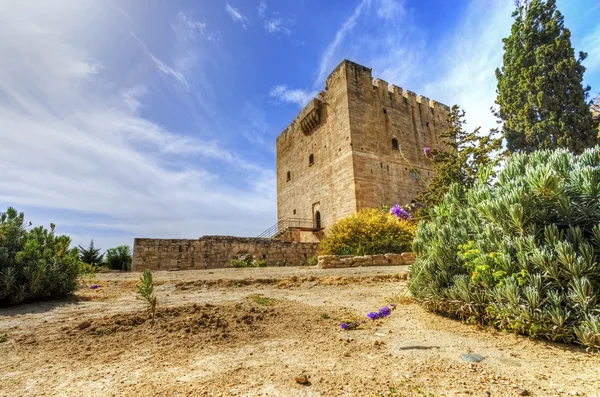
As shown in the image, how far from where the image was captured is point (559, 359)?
1.80 m

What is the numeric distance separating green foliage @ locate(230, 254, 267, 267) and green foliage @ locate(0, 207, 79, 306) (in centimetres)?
697

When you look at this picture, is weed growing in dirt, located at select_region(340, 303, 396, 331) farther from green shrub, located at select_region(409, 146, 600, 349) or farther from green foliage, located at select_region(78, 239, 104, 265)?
green foliage, located at select_region(78, 239, 104, 265)

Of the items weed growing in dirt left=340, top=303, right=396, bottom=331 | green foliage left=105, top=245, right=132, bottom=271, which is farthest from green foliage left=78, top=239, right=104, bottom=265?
weed growing in dirt left=340, top=303, right=396, bottom=331

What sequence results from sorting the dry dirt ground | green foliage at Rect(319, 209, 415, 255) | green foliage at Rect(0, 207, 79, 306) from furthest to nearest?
green foliage at Rect(319, 209, 415, 255), green foliage at Rect(0, 207, 79, 306), the dry dirt ground

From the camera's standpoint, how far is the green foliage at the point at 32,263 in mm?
3674

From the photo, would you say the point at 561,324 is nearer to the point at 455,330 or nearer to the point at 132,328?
the point at 455,330

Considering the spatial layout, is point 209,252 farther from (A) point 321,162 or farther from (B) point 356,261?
(A) point 321,162

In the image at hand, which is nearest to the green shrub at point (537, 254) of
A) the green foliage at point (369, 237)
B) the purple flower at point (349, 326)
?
the purple flower at point (349, 326)

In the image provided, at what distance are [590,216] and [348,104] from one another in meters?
15.2

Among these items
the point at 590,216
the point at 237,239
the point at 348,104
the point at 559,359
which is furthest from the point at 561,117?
the point at 237,239

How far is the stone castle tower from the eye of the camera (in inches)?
623

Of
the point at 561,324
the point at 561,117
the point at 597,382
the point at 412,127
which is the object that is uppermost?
the point at 412,127

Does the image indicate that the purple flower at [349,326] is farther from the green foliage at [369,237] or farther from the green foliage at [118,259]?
the green foliage at [118,259]

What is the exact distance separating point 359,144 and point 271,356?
15129 millimetres
